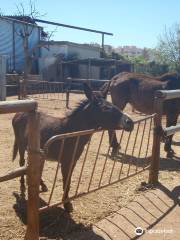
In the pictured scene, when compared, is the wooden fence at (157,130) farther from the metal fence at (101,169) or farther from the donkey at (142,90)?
the donkey at (142,90)

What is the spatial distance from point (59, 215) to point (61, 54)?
96.1 feet

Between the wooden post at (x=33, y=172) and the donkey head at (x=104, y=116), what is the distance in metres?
1.54

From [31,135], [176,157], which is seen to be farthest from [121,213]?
[176,157]

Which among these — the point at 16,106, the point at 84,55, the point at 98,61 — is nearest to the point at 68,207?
the point at 16,106

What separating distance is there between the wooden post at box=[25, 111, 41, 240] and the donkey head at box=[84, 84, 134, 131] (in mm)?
1543

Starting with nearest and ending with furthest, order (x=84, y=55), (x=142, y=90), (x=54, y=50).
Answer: (x=142, y=90) < (x=54, y=50) < (x=84, y=55)

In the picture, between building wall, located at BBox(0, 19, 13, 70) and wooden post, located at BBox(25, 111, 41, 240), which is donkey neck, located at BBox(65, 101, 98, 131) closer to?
wooden post, located at BBox(25, 111, 41, 240)

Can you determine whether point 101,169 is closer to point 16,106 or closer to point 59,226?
point 59,226

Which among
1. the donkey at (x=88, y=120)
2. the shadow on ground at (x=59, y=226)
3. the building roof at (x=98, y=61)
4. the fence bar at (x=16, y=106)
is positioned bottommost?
the shadow on ground at (x=59, y=226)

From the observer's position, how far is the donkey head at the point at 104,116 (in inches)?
197

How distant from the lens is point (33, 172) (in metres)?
3.64

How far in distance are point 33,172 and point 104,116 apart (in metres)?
1.62

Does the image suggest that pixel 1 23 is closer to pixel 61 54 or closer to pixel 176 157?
pixel 61 54

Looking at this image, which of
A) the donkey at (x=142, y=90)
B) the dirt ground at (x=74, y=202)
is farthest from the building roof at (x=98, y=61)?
the dirt ground at (x=74, y=202)
